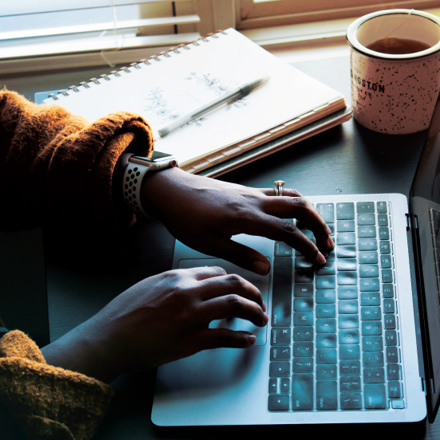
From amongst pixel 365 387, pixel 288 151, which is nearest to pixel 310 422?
pixel 365 387

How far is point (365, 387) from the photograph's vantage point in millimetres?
A: 593

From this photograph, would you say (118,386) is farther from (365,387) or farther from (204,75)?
(204,75)

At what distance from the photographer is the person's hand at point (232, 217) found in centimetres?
72

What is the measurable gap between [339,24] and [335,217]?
56cm

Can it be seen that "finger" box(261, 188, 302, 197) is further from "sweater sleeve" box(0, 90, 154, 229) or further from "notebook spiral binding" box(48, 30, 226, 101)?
"notebook spiral binding" box(48, 30, 226, 101)

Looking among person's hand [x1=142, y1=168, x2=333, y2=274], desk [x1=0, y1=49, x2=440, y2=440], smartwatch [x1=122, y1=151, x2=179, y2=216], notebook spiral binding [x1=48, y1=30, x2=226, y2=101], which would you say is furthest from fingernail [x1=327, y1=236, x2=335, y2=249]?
notebook spiral binding [x1=48, y1=30, x2=226, y2=101]

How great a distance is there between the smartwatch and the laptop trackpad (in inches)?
4.2

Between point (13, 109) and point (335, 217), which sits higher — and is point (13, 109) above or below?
above

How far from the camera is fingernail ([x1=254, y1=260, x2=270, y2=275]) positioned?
0.71 meters

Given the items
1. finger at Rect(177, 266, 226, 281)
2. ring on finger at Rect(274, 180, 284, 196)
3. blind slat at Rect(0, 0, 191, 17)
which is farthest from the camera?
blind slat at Rect(0, 0, 191, 17)

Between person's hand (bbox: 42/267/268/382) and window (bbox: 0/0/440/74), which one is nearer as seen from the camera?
person's hand (bbox: 42/267/268/382)

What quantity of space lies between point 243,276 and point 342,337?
0.46 feet

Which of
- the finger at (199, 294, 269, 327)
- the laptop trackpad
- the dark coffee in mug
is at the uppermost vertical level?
the dark coffee in mug

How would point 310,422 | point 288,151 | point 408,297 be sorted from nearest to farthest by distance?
1. point 310,422
2. point 408,297
3. point 288,151
